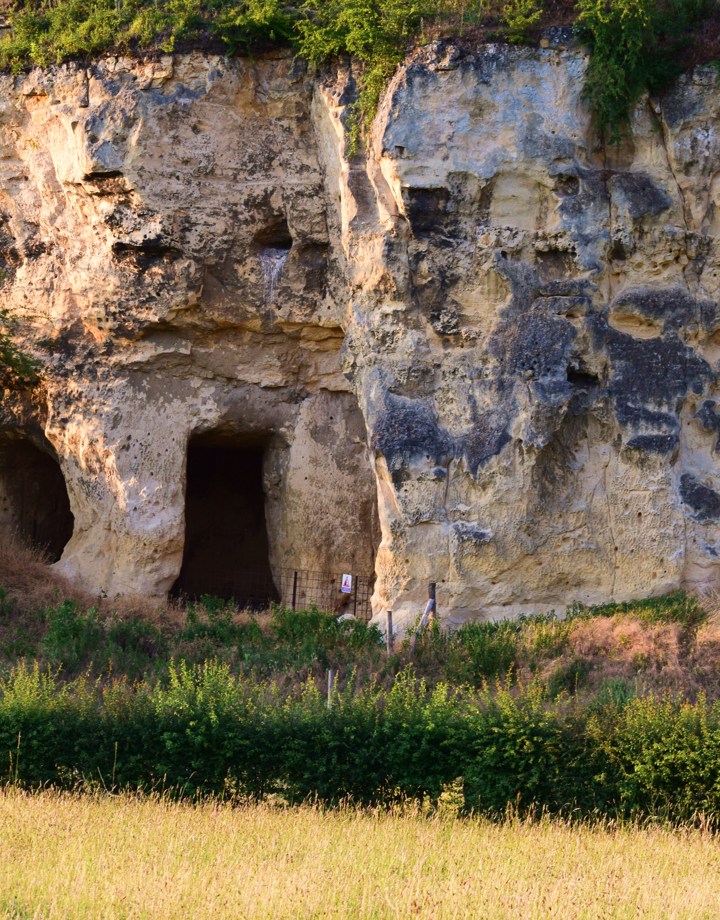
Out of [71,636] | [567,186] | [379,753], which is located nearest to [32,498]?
[71,636]

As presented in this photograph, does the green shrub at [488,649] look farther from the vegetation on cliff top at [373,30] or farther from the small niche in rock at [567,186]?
the vegetation on cliff top at [373,30]

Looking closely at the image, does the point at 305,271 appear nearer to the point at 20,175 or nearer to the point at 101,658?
the point at 20,175

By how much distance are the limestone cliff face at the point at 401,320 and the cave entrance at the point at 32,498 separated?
68.0 inches

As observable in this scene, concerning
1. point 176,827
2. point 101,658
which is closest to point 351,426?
point 101,658

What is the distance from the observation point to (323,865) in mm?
9047

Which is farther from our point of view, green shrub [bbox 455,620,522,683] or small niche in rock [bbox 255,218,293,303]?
small niche in rock [bbox 255,218,293,303]

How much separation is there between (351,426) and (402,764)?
940 centimetres

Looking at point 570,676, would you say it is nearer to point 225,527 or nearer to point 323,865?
point 323,865

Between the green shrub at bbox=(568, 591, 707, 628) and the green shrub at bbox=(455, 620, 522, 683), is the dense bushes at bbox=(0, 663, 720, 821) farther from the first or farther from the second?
the green shrub at bbox=(568, 591, 707, 628)

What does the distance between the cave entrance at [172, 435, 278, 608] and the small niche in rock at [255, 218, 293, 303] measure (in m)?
4.50

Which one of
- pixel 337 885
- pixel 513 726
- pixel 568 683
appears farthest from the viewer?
pixel 568 683

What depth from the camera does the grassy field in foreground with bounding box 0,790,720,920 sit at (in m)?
8.09

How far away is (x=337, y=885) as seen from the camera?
855 centimetres

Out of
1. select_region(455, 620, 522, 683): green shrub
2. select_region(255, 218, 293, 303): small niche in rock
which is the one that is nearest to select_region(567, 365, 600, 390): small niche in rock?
select_region(455, 620, 522, 683): green shrub
